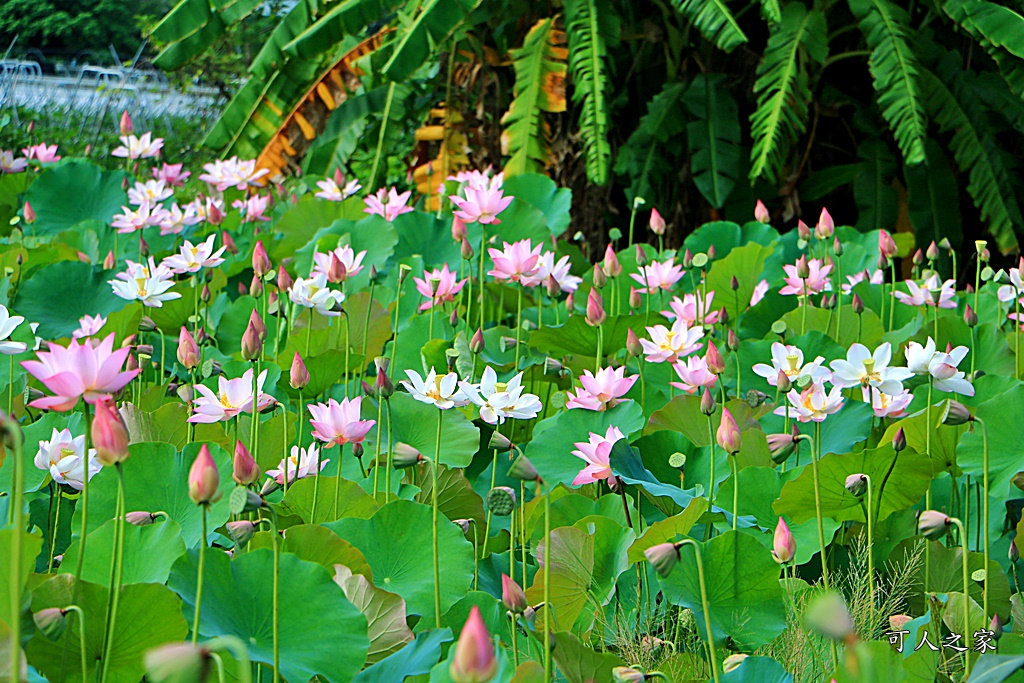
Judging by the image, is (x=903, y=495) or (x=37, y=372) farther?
(x=903, y=495)

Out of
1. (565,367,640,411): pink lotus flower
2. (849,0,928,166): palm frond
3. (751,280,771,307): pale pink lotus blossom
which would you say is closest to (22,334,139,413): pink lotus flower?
(565,367,640,411): pink lotus flower

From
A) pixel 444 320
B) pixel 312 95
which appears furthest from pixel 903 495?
pixel 312 95

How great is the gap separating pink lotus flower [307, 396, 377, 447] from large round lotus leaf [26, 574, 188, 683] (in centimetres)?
35

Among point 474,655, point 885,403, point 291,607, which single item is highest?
point 474,655

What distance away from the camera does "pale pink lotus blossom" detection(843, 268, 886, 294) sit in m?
2.13

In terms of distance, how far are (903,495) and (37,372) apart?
1.04 metres

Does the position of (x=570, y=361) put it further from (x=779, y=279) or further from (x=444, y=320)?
(x=779, y=279)

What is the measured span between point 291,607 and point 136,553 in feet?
0.76

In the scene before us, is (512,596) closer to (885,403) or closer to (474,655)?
(474,655)

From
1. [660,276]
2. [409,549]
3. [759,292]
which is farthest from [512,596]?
[759,292]

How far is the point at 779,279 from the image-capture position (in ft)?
7.70

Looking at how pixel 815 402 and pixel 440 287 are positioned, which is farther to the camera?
pixel 440 287

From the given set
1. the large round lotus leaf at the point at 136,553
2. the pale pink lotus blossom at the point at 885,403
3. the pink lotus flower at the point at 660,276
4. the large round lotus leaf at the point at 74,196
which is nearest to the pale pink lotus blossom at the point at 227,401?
the large round lotus leaf at the point at 136,553

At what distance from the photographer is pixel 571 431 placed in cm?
133
